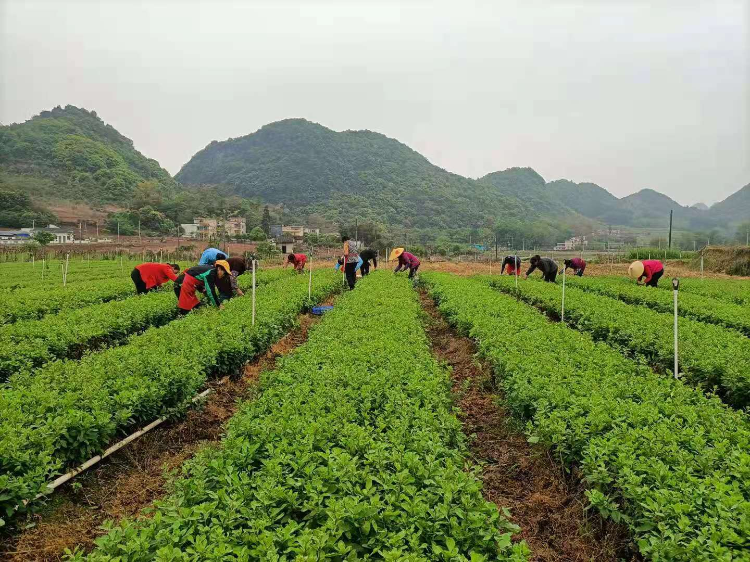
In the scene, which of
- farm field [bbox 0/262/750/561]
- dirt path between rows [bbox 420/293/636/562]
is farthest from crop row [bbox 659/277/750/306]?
dirt path between rows [bbox 420/293/636/562]

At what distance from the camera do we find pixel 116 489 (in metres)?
4.79

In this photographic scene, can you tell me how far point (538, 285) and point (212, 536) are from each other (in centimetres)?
1627

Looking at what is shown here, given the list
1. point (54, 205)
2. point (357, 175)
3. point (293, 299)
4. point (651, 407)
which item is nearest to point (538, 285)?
point (293, 299)

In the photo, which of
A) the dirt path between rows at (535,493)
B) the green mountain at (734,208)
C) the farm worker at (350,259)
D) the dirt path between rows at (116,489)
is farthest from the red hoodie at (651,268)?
the green mountain at (734,208)

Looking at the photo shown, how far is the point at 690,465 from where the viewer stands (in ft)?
12.2

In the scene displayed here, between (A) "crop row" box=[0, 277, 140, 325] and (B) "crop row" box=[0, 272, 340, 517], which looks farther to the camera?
(A) "crop row" box=[0, 277, 140, 325]

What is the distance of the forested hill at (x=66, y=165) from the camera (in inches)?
3312

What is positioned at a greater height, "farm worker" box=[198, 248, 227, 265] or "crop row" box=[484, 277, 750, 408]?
"farm worker" box=[198, 248, 227, 265]

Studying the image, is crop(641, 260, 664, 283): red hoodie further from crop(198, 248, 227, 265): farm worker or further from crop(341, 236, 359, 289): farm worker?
crop(198, 248, 227, 265): farm worker

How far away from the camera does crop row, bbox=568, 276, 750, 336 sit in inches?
410

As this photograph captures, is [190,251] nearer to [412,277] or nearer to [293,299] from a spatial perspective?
[412,277]

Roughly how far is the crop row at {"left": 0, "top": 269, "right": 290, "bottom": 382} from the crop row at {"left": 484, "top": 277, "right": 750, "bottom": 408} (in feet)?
33.5

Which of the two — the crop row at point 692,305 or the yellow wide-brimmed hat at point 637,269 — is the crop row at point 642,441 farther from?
the yellow wide-brimmed hat at point 637,269

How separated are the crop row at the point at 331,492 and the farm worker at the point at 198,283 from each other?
6.90 meters
